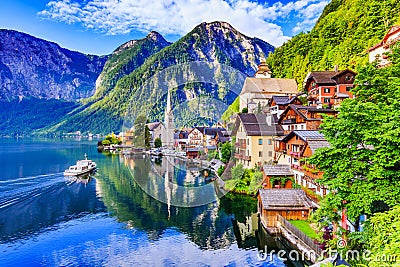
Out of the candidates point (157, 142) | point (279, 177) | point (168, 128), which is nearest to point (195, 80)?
point (279, 177)

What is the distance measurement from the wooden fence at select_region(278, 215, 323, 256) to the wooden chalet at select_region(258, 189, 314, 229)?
2.13 feet

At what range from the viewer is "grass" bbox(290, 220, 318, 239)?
19.6 meters

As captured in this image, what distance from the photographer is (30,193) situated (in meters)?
36.0

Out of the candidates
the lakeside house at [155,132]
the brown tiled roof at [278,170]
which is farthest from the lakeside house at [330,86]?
the lakeside house at [155,132]

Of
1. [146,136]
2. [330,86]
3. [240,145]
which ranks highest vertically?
[330,86]

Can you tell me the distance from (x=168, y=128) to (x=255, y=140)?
124ft

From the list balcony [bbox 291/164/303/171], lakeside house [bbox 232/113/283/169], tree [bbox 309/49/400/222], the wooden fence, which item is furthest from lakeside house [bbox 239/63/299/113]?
tree [bbox 309/49/400/222]

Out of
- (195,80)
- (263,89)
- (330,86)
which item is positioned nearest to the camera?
(195,80)

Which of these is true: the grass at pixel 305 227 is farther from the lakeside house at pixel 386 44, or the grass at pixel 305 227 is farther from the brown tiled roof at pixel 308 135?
the lakeside house at pixel 386 44

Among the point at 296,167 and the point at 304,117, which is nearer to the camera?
the point at 296,167

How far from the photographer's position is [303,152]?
91.5 feet

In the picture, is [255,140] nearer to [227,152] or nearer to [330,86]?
[227,152]

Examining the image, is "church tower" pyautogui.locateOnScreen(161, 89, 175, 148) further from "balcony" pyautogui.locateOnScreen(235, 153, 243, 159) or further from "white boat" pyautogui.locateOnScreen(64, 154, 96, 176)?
"balcony" pyautogui.locateOnScreen(235, 153, 243, 159)

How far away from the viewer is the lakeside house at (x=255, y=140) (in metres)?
36.8
